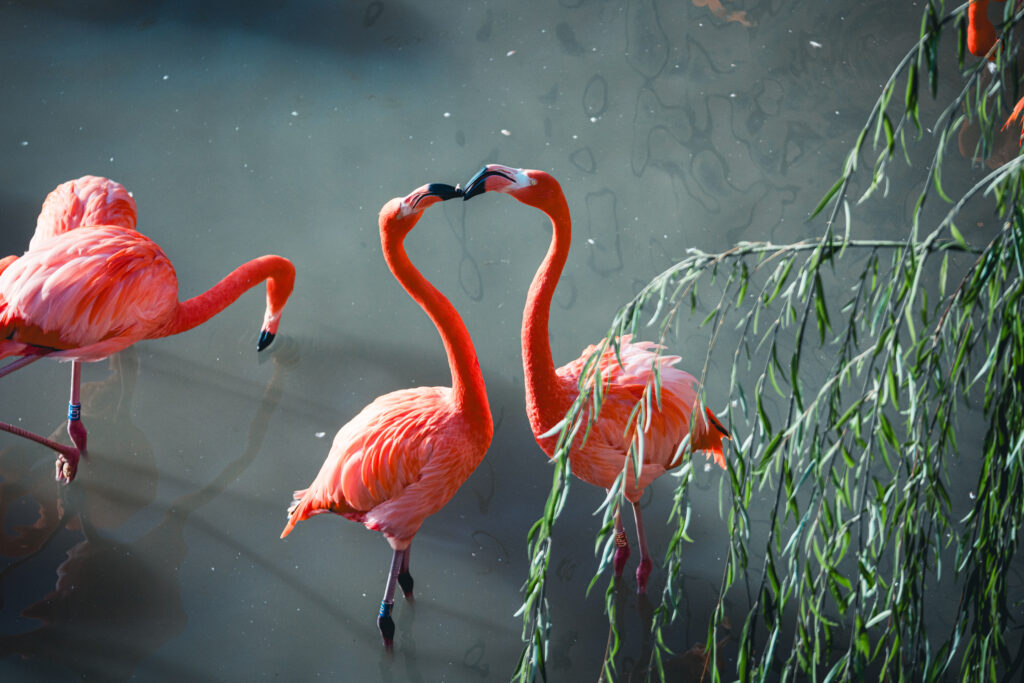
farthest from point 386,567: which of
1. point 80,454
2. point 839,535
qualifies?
point 839,535

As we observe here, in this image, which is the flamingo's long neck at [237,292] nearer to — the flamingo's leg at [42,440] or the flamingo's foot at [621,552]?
the flamingo's leg at [42,440]

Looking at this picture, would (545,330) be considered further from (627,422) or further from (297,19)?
(297,19)

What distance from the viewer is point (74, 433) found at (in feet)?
7.18

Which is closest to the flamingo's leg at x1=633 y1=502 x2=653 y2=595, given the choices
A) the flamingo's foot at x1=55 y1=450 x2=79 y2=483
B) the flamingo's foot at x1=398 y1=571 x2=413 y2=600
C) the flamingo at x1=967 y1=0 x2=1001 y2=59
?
the flamingo's foot at x1=398 y1=571 x2=413 y2=600

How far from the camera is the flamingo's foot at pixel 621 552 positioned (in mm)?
1882

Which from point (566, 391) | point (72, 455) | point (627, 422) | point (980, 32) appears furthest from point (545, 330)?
point (980, 32)

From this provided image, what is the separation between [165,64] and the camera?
3318 mm

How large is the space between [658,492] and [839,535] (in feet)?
4.21

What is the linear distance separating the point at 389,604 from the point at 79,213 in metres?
1.23

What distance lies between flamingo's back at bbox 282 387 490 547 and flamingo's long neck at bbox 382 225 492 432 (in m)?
0.03

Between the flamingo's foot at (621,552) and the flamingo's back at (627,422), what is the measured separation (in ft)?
0.38

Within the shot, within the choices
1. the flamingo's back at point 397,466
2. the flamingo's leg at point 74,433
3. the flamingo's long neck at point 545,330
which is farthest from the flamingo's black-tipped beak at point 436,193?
the flamingo's leg at point 74,433

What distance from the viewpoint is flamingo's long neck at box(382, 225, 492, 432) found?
1.78 metres

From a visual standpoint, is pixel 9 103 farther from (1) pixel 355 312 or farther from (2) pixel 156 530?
(2) pixel 156 530
